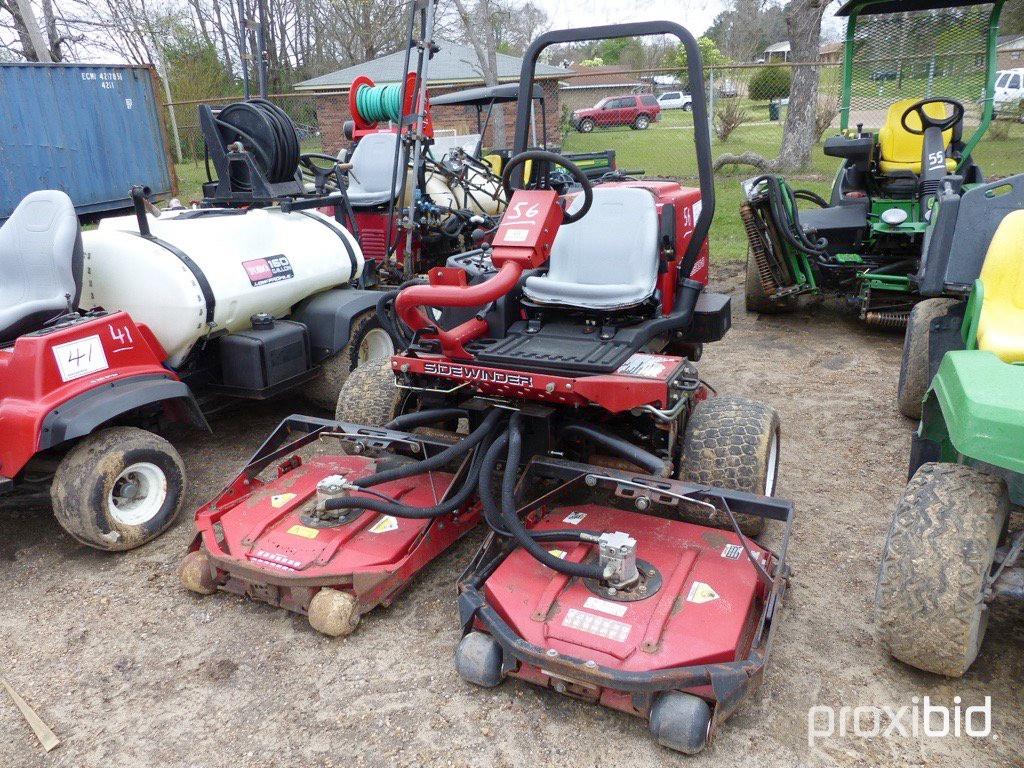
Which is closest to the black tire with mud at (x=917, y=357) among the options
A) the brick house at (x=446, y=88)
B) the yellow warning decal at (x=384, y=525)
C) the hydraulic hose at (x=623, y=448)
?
the hydraulic hose at (x=623, y=448)

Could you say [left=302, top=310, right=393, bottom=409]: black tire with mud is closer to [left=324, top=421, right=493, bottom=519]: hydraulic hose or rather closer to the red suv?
[left=324, top=421, right=493, bottom=519]: hydraulic hose

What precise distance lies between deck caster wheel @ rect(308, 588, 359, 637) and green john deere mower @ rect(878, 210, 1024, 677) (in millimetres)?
1722

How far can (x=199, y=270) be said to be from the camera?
157 inches

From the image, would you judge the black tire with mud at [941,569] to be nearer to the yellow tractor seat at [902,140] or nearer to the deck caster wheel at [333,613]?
the deck caster wheel at [333,613]

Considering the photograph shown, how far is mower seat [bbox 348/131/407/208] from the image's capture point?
23.2ft

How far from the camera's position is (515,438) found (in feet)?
9.73

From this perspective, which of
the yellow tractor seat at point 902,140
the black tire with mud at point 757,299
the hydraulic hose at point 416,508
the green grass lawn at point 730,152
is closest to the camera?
the hydraulic hose at point 416,508

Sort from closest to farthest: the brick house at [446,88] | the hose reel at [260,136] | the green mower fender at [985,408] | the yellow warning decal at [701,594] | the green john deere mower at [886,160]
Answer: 1. the green mower fender at [985,408]
2. the yellow warning decal at [701,594]
3. the hose reel at [260,136]
4. the green john deere mower at [886,160]
5. the brick house at [446,88]

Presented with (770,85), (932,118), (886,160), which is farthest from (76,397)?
(770,85)

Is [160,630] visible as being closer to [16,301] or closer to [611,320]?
[16,301]

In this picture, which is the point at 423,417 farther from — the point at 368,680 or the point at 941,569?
the point at 941,569

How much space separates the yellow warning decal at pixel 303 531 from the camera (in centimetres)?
308

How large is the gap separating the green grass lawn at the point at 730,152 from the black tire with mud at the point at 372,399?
5.70m

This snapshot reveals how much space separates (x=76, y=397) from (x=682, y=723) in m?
2.71
